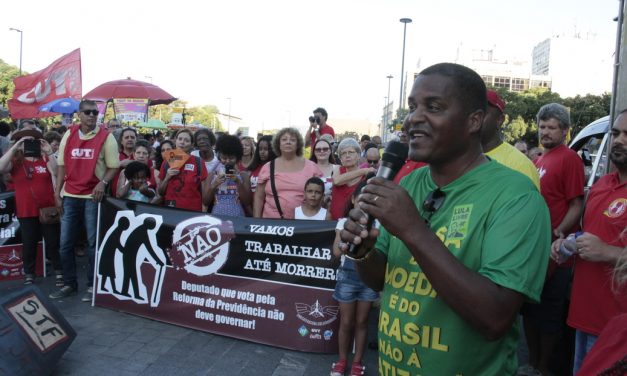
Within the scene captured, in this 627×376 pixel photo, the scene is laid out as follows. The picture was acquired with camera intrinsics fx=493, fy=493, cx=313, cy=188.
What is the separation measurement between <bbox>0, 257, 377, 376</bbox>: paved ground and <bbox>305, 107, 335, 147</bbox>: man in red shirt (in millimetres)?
5181

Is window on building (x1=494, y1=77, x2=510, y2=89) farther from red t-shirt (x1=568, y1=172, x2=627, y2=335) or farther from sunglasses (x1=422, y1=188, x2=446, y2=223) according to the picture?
sunglasses (x1=422, y1=188, x2=446, y2=223)

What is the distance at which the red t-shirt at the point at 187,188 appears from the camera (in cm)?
587

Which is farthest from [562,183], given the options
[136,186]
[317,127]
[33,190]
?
[317,127]

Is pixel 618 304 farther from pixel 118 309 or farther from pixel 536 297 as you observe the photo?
pixel 118 309

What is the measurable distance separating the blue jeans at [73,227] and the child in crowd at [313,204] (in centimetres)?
247

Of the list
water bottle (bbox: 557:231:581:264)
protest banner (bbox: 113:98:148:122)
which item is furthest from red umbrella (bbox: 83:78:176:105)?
water bottle (bbox: 557:231:581:264)

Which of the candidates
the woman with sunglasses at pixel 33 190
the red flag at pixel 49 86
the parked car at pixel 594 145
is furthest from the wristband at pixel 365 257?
the red flag at pixel 49 86

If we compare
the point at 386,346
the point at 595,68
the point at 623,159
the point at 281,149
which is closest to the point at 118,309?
the point at 281,149

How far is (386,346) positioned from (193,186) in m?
4.66

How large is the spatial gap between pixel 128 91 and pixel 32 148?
21.7 feet

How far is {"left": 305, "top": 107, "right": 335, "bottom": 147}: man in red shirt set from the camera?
948 cm

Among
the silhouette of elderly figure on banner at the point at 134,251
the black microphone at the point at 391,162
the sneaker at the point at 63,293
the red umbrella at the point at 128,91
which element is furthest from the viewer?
the red umbrella at the point at 128,91

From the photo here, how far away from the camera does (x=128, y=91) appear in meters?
12.1

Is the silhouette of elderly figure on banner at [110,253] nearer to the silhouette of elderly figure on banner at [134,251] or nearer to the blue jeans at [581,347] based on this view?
the silhouette of elderly figure on banner at [134,251]
